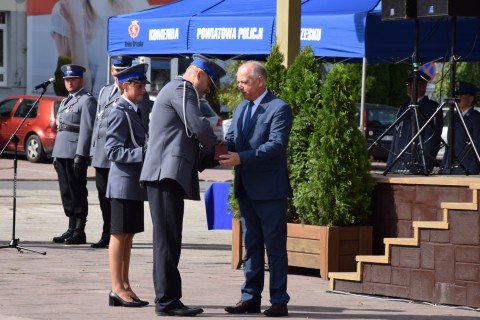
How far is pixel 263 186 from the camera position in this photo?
908cm

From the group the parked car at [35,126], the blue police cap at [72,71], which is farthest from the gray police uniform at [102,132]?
the parked car at [35,126]

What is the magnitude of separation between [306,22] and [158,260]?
6250mm

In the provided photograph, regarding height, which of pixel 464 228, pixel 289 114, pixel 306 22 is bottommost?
pixel 464 228

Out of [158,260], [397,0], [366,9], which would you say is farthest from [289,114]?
[366,9]

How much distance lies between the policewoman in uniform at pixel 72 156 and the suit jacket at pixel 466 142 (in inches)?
152

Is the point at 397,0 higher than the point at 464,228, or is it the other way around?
the point at 397,0

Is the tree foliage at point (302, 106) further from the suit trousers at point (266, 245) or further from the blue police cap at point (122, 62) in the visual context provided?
the suit trousers at point (266, 245)

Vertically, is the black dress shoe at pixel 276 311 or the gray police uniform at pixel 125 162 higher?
the gray police uniform at pixel 125 162

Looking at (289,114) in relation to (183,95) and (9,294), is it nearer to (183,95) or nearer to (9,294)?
(183,95)

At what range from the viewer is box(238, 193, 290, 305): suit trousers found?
29.7 ft

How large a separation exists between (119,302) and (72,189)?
481 cm

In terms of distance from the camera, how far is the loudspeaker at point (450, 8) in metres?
12.0

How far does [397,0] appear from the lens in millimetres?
12570

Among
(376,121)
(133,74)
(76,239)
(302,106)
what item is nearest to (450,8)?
(302,106)
